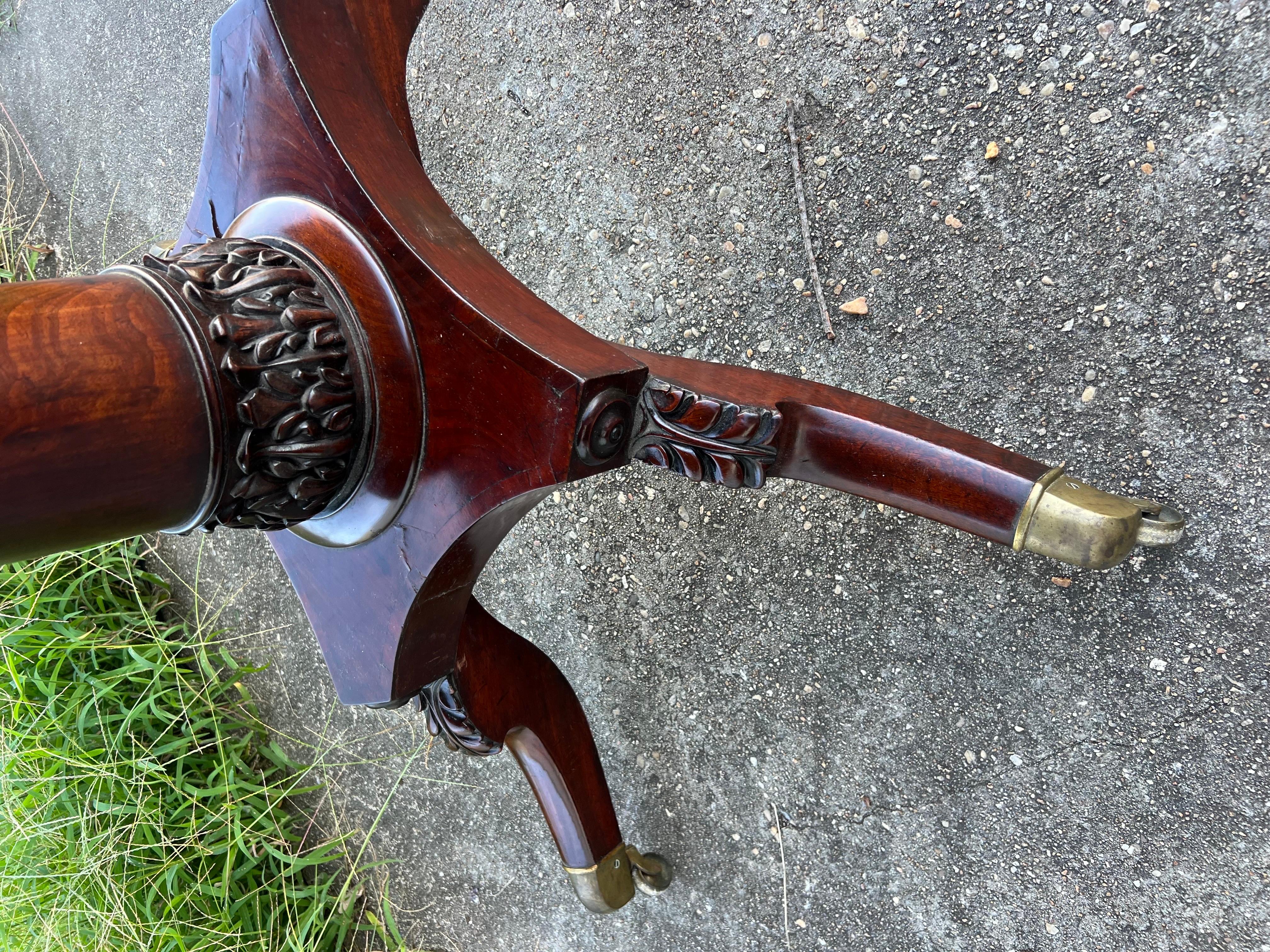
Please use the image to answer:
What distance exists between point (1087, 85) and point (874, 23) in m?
0.27

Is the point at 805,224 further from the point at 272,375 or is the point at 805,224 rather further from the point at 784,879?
the point at 784,879

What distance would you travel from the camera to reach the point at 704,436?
0.70 metres

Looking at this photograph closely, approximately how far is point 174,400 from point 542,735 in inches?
23.9

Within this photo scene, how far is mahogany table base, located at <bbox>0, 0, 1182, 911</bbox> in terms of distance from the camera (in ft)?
1.77

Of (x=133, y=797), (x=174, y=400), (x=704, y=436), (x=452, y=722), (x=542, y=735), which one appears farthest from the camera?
(x=133, y=797)

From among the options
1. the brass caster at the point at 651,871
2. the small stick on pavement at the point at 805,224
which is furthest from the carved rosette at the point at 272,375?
the brass caster at the point at 651,871

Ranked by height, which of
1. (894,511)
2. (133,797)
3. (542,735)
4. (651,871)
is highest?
(894,511)

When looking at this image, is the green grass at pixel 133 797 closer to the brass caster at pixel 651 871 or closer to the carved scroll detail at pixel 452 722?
the brass caster at pixel 651 871

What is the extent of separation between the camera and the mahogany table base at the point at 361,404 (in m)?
0.54

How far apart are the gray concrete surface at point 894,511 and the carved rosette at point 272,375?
69cm

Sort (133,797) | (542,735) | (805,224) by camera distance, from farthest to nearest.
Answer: (133,797), (805,224), (542,735)

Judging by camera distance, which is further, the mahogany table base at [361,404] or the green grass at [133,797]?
the green grass at [133,797]

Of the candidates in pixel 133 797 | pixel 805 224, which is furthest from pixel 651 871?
pixel 133 797

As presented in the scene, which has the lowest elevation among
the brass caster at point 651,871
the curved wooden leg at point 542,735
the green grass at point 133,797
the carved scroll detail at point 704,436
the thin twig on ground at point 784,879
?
the green grass at point 133,797
